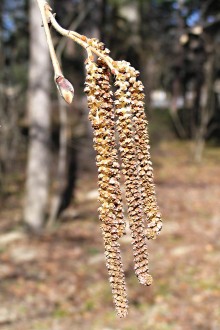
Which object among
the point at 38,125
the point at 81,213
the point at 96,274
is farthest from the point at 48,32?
the point at 81,213

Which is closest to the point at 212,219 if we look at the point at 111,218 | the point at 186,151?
the point at 186,151

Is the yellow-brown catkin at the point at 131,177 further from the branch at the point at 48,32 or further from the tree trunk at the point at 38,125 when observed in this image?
the tree trunk at the point at 38,125

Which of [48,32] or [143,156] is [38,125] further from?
[48,32]

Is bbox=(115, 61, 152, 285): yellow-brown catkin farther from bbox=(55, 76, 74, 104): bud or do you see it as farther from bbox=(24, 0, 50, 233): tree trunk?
bbox=(24, 0, 50, 233): tree trunk

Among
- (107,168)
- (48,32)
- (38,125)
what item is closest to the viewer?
(48,32)

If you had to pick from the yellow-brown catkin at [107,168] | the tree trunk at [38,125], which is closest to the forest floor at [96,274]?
the tree trunk at [38,125]

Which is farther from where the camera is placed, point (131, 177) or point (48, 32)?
point (131, 177)

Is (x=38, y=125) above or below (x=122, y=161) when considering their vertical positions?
above

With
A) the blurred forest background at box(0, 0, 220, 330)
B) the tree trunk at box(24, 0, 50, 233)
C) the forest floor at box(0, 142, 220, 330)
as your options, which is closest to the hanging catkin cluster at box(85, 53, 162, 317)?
the blurred forest background at box(0, 0, 220, 330)
